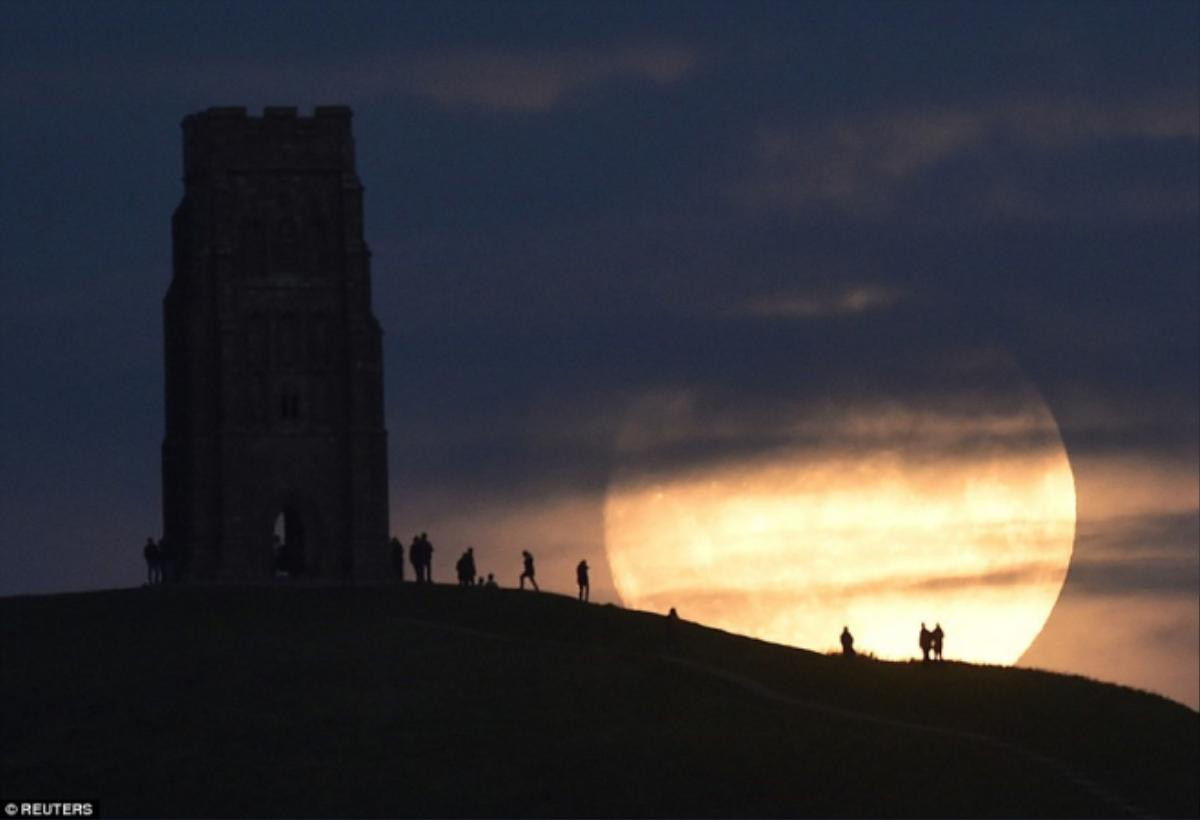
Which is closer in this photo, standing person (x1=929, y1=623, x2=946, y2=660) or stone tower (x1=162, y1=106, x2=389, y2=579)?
standing person (x1=929, y1=623, x2=946, y2=660)

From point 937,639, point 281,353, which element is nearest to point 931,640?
point 937,639

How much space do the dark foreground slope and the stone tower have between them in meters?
17.8

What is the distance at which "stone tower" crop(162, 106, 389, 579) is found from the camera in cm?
12256

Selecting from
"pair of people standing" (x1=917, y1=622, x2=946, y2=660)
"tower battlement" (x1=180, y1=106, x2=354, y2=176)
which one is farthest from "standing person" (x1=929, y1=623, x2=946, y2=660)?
"tower battlement" (x1=180, y1=106, x2=354, y2=176)

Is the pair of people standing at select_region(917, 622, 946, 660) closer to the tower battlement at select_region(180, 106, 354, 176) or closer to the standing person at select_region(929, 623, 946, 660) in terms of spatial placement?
the standing person at select_region(929, 623, 946, 660)

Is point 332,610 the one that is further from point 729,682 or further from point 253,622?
point 729,682

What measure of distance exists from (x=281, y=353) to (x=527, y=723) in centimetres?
3878

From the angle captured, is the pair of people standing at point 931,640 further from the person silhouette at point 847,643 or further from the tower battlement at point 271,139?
the tower battlement at point 271,139

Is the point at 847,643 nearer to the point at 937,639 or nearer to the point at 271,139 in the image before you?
the point at 937,639

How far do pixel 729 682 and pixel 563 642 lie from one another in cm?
814

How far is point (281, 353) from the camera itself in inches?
4850

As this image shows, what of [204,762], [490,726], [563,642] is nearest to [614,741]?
[490,726]

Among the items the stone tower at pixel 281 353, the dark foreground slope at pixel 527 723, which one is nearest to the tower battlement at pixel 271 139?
the stone tower at pixel 281 353

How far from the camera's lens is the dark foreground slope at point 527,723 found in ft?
262
